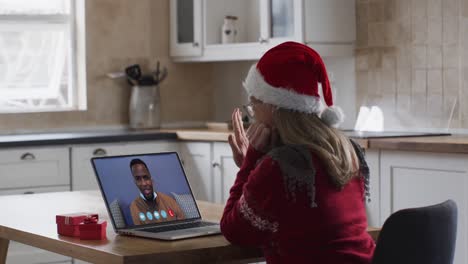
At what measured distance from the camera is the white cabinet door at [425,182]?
3.94 m

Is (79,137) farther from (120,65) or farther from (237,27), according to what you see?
(237,27)

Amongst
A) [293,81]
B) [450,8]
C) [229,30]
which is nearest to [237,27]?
[229,30]

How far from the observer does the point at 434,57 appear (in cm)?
474

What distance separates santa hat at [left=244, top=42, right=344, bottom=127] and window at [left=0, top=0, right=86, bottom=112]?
11.0 feet

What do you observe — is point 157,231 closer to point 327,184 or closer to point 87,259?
point 87,259

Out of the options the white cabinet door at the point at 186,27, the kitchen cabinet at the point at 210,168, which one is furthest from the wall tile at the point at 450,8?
the white cabinet door at the point at 186,27

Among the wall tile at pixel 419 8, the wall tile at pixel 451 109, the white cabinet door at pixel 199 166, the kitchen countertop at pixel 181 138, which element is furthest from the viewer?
the white cabinet door at pixel 199 166

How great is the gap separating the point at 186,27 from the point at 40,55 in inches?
34.9

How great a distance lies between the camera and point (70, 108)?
5762mm

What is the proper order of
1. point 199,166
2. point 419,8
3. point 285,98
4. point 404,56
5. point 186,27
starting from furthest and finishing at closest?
point 186,27 → point 199,166 → point 404,56 → point 419,8 → point 285,98

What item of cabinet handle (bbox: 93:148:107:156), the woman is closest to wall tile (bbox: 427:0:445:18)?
cabinet handle (bbox: 93:148:107:156)

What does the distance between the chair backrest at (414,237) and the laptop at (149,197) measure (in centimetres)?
56

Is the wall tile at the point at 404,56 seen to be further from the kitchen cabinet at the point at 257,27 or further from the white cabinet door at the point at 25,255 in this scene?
the white cabinet door at the point at 25,255

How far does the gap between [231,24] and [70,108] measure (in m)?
1.09
